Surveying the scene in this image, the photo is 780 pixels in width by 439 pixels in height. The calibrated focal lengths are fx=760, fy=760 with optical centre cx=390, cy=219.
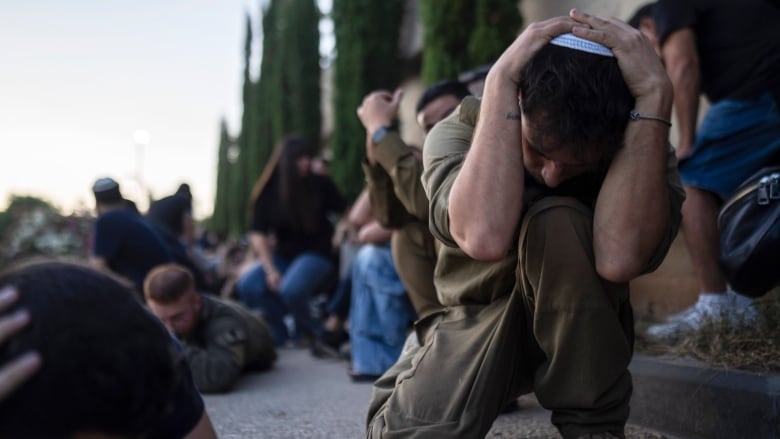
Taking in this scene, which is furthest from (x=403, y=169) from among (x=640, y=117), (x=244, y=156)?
(x=244, y=156)

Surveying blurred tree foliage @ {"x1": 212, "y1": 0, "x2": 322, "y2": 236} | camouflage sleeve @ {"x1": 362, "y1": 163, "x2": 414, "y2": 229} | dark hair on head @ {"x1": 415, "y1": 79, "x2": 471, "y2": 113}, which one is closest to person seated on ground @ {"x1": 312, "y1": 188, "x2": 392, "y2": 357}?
camouflage sleeve @ {"x1": 362, "y1": 163, "x2": 414, "y2": 229}

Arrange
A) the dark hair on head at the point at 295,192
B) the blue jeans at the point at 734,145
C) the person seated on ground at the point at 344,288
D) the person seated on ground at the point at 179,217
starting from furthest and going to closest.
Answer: the person seated on ground at the point at 179,217
the dark hair on head at the point at 295,192
the person seated on ground at the point at 344,288
the blue jeans at the point at 734,145

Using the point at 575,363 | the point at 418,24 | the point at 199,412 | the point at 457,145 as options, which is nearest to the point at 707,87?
the point at 457,145

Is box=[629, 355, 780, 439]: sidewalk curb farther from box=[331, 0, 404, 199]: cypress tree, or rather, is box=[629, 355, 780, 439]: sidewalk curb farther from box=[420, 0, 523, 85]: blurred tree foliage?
box=[331, 0, 404, 199]: cypress tree

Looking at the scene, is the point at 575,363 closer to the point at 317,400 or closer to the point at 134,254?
the point at 317,400

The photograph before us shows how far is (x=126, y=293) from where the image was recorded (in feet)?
4.09

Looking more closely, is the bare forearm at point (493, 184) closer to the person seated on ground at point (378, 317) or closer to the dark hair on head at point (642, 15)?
the dark hair on head at point (642, 15)

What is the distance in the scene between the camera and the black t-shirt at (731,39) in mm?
3092

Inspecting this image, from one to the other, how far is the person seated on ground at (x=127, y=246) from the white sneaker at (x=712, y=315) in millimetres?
3196

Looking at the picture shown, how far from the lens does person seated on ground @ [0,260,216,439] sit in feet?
3.62

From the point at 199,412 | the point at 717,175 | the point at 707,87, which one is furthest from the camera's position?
the point at 707,87

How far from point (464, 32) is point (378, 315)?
10.1 ft

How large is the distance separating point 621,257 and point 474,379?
18.1 inches

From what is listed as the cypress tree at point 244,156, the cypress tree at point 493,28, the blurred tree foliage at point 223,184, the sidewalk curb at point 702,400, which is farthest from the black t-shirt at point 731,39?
the blurred tree foliage at point 223,184
